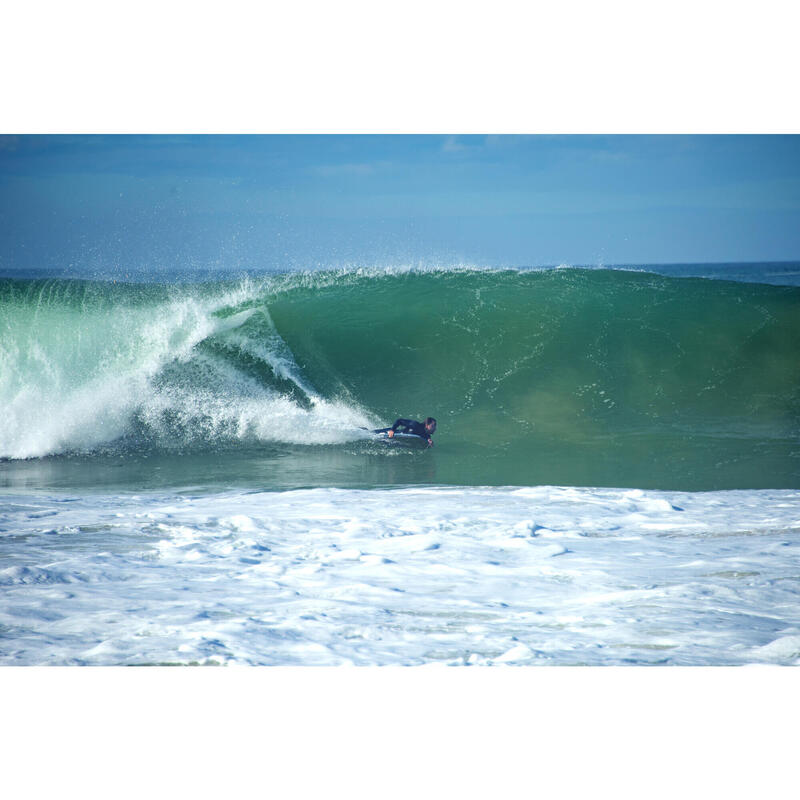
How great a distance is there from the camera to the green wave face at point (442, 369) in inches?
193

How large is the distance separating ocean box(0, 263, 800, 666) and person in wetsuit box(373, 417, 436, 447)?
10 cm

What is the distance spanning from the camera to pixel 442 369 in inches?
228

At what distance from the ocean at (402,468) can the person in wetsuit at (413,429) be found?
0.10 meters

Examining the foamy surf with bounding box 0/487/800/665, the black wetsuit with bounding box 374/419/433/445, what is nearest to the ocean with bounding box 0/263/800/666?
the foamy surf with bounding box 0/487/800/665

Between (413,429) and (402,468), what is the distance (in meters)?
0.52

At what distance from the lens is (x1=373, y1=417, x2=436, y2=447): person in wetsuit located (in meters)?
4.91

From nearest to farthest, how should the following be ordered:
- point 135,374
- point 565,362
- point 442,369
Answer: point 135,374, point 442,369, point 565,362

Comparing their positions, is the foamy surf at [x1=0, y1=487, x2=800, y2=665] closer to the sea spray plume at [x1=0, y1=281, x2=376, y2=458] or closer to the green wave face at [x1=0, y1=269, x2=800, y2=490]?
the green wave face at [x1=0, y1=269, x2=800, y2=490]

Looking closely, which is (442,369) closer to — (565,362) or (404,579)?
(565,362)

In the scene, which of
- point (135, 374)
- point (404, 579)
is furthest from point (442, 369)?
point (404, 579)

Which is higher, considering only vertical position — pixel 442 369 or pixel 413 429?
pixel 442 369

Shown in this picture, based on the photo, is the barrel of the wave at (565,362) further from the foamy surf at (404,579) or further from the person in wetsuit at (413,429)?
the foamy surf at (404,579)

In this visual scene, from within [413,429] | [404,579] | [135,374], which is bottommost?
[404,579]
